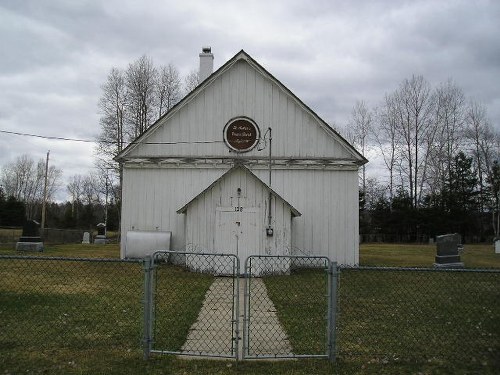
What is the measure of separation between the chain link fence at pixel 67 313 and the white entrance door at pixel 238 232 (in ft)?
10.8

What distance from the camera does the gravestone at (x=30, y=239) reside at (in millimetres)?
25609

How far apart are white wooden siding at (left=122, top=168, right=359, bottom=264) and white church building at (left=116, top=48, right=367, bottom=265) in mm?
39

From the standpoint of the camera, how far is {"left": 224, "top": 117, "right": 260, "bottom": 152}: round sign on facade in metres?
19.7

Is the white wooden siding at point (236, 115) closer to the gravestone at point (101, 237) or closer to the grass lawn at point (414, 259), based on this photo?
the grass lawn at point (414, 259)

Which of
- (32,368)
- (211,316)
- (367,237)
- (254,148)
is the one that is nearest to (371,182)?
(367,237)

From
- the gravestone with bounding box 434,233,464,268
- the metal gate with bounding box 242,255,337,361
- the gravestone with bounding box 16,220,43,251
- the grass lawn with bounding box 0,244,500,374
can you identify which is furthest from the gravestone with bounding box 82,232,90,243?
the gravestone with bounding box 434,233,464,268

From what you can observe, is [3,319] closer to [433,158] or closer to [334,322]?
[334,322]

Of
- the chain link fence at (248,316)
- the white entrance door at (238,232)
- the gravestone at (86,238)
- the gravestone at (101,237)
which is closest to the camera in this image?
the chain link fence at (248,316)

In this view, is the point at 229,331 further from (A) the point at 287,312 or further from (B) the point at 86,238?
(B) the point at 86,238

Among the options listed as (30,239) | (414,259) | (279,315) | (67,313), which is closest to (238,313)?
(279,315)

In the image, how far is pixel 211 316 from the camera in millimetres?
9203

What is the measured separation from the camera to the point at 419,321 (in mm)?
8961

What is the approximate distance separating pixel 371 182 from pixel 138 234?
45646 millimetres

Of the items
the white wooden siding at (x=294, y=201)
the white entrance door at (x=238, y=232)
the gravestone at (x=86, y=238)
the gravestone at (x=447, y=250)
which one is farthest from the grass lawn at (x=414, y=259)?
the gravestone at (x=86, y=238)
